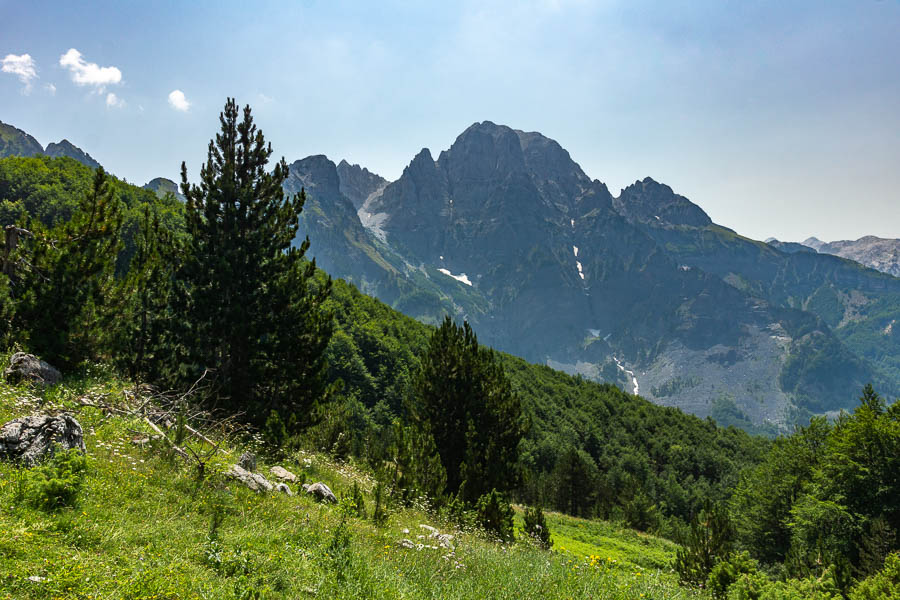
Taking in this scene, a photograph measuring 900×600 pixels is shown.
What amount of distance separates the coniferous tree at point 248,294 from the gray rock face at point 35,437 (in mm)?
7494

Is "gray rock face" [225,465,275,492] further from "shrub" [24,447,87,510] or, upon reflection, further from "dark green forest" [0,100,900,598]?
"dark green forest" [0,100,900,598]

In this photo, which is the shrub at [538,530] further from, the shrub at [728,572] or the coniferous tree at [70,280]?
the coniferous tree at [70,280]

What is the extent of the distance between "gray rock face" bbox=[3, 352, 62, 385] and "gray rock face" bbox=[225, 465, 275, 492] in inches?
204

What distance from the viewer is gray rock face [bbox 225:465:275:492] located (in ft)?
27.3

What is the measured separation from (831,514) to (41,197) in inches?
3659

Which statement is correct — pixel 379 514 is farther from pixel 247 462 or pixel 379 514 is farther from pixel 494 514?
pixel 494 514

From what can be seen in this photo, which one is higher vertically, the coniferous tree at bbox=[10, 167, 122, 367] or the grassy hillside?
the coniferous tree at bbox=[10, 167, 122, 367]

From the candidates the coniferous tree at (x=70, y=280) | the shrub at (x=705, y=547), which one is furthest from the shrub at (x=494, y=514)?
the coniferous tree at (x=70, y=280)

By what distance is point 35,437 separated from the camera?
640 centimetres

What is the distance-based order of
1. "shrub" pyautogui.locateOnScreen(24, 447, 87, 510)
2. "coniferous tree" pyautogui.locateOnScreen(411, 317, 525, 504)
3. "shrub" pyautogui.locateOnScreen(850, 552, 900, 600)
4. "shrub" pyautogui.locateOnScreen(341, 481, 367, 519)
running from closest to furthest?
"shrub" pyautogui.locateOnScreen(24, 447, 87, 510) < "shrub" pyautogui.locateOnScreen(341, 481, 367, 519) < "shrub" pyautogui.locateOnScreen(850, 552, 900, 600) < "coniferous tree" pyautogui.locateOnScreen(411, 317, 525, 504)

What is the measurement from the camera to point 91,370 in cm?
1162

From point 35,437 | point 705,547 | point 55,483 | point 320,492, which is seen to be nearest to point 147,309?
point 35,437

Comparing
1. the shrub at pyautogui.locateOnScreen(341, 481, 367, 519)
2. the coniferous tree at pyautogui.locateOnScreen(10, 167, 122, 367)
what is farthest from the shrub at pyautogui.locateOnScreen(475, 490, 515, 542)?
the coniferous tree at pyautogui.locateOnScreen(10, 167, 122, 367)

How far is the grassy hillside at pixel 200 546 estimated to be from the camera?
178 inches
